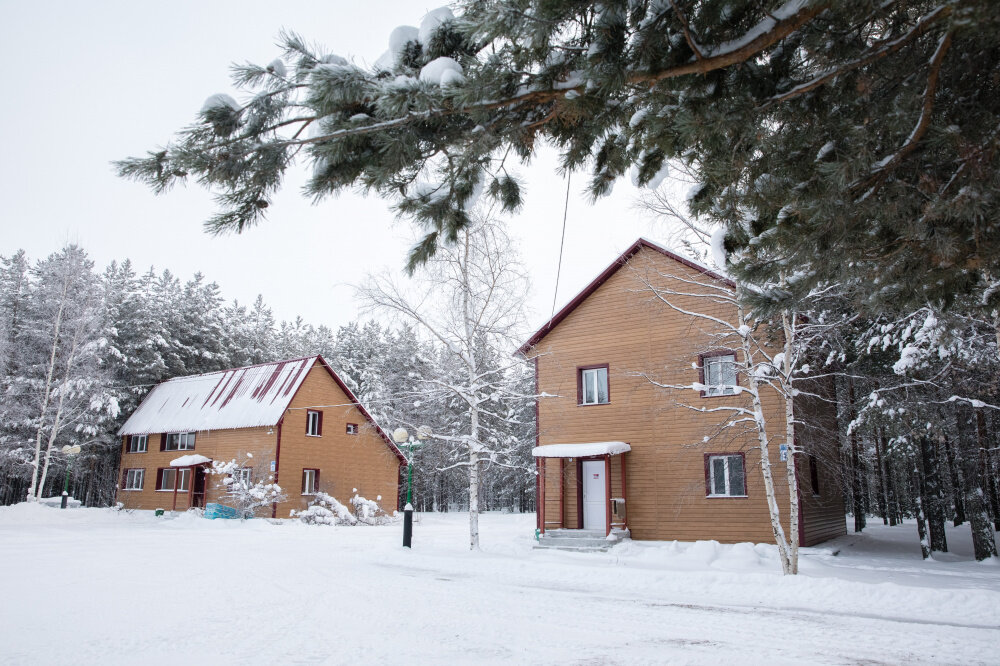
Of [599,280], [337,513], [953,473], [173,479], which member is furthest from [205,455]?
[953,473]

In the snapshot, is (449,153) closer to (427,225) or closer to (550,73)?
(427,225)

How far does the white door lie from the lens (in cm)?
1773

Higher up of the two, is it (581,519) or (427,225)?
(427,225)

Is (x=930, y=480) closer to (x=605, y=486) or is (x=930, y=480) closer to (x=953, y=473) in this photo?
(x=953, y=473)

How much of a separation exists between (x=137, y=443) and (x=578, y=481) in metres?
25.4

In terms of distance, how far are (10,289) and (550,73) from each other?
152 ft

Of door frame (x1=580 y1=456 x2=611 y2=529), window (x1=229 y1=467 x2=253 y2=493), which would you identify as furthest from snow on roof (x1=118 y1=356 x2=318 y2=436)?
door frame (x1=580 y1=456 x2=611 y2=529)

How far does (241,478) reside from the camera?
25766mm

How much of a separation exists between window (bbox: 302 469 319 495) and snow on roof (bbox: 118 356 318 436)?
3.21 metres

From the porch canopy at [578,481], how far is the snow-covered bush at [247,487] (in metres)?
12.2

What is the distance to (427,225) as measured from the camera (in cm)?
404

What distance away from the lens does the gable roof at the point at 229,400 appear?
27.4 meters

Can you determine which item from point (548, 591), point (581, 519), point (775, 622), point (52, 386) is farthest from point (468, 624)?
point (52, 386)

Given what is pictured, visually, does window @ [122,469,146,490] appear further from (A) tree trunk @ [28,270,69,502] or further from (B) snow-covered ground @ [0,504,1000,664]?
(B) snow-covered ground @ [0,504,1000,664]
